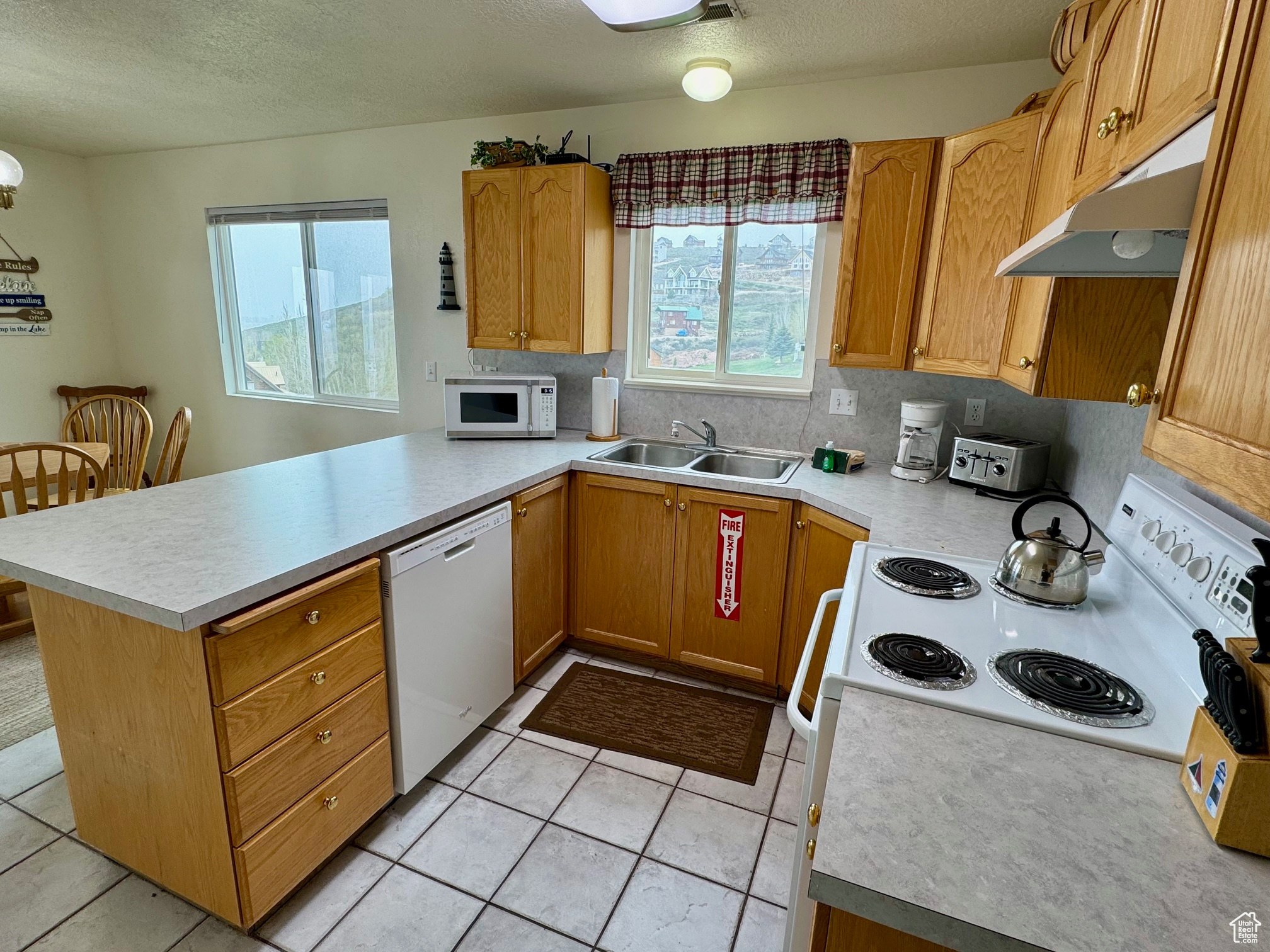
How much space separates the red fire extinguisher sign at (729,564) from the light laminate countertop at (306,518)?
13cm

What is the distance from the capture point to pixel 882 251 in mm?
2250

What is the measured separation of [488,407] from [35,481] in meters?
1.98

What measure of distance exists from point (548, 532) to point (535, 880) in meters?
1.18

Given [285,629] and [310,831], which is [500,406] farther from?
[310,831]

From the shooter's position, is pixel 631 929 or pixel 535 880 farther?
pixel 535 880

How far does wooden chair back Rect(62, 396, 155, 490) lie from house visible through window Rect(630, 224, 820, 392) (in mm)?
2649

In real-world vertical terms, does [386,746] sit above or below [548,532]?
below

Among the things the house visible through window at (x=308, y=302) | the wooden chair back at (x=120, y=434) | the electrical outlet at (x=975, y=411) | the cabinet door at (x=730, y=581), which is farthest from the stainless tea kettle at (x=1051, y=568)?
the wooden chair back at (x=120, y=434)

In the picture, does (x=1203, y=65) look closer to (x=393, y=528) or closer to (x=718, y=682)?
(x=393, y=528)

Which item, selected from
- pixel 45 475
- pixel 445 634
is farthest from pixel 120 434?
pixel 445 634

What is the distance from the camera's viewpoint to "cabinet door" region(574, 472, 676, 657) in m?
2.46

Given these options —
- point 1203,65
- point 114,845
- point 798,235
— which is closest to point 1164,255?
point 1203,65

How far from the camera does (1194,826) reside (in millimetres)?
729

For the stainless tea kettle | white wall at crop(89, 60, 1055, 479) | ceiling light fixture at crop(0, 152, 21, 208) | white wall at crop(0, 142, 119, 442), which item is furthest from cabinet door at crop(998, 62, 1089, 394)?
white wall at crop(0, 142, 119, 442)
